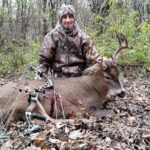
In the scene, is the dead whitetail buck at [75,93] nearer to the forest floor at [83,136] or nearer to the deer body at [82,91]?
the deer body at [82,91]

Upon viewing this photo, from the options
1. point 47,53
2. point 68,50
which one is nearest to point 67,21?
point 68,50

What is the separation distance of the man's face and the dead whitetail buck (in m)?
0.87

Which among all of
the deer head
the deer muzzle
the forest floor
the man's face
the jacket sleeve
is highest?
the man's face

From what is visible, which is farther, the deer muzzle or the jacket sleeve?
the jacket sleeve

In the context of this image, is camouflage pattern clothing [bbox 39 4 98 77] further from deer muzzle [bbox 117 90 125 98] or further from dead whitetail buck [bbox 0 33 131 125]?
deer muzzle [bbox 117 90 125 98]

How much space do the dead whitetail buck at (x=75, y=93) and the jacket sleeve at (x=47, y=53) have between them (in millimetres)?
775

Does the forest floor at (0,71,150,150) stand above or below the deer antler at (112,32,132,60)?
below

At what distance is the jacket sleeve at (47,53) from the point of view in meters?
7.85

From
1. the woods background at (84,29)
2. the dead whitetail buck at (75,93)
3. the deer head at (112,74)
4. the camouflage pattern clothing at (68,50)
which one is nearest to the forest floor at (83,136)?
the dead whitetail buck at (75,93)

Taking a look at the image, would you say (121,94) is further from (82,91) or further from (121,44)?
(121,44)

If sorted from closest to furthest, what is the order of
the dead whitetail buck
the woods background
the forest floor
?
the forest floor
the dead whitetail buck
the woods background

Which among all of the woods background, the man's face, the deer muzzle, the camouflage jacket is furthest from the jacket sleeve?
the woods background

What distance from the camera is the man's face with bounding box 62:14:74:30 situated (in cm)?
773

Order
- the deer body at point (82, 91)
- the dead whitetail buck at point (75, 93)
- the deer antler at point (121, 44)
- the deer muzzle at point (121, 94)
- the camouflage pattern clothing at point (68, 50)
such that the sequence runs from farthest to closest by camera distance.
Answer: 1. the camouflage pattern clothing at point (68, 50)
2. the deer antler at point (121, 44)
3. the deer muzzle at point (121, 94)
4. the deer body at point (82, 91)
5. the dead whitetail buck at point (75, 93)
